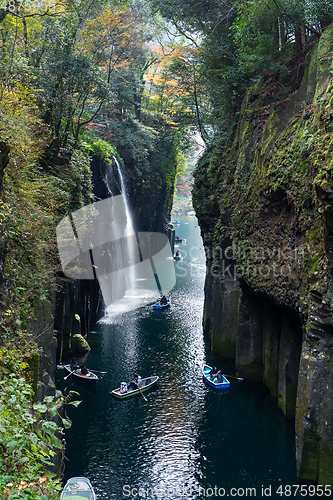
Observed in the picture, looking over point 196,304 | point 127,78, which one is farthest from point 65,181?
point 127,78

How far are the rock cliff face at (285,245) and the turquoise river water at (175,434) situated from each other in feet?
4.60

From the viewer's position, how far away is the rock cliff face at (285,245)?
37.3 feet

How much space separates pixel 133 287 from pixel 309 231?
30.6m

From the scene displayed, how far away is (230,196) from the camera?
70.8 ft

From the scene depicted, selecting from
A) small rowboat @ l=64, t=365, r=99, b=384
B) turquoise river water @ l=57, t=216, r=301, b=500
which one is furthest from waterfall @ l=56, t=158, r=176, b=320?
turquoise river water @ l=57, t=216, r=301, b=500

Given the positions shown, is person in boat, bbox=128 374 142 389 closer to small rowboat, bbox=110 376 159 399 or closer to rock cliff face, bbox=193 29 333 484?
small rowboat, bbox=110 376 159 399

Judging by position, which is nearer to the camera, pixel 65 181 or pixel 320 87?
pixel 320 87

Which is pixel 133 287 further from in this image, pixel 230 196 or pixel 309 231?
pixel 309 231

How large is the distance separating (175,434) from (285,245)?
872 cm

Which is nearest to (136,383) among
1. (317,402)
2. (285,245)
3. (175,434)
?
(175,434)

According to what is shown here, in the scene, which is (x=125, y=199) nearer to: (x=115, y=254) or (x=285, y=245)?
(x=115, y=254)

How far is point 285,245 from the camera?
14609 millimetres

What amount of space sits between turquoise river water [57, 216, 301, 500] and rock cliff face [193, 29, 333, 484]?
1402 millimetres

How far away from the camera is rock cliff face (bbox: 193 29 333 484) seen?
37.3ft
